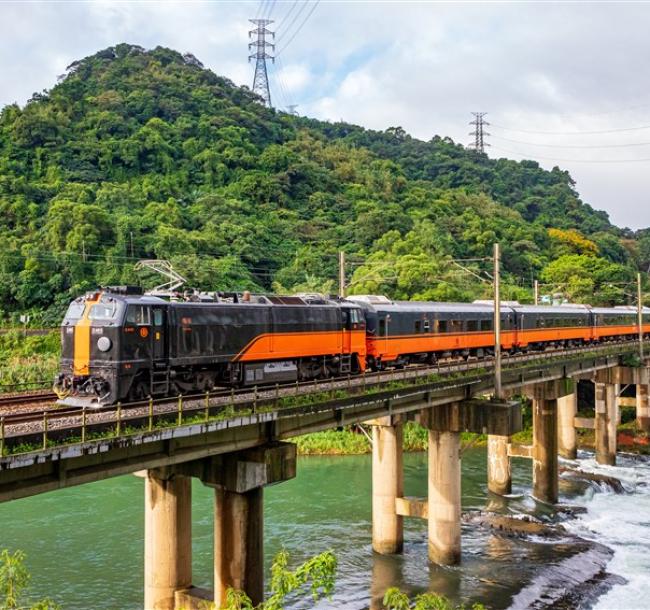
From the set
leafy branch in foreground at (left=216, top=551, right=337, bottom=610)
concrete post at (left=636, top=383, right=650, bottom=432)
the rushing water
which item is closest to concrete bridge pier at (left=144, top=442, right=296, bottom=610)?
leafy branch in foreground at (left=216, top=551, right=337, bottom=610)

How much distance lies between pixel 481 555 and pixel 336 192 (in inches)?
3301

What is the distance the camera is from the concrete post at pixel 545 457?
124ft

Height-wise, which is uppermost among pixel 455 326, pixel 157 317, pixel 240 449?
pixel 157 317

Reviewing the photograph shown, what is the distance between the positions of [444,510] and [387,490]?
2492mm

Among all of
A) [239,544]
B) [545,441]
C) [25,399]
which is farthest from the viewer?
[545,441]

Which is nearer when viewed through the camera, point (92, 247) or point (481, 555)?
point (481, 555)

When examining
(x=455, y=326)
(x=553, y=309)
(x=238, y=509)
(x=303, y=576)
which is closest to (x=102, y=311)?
(x=238, y=509)

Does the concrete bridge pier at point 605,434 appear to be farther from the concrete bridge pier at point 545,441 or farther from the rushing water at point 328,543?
the concrete bridge pier at point 545,441

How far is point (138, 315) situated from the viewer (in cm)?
1831

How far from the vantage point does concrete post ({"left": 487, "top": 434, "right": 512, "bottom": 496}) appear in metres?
38.1

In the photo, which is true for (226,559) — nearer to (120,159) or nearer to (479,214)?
(120,159)

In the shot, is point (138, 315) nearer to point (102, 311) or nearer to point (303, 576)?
point (102, 311)

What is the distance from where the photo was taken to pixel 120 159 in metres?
90.9

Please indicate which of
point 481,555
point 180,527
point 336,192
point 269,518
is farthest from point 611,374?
point 336,192
